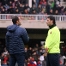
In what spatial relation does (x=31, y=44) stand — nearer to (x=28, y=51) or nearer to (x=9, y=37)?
(x=28, y=51)

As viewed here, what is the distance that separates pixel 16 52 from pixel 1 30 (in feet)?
61.2

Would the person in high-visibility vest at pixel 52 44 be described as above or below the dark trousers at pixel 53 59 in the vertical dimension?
above

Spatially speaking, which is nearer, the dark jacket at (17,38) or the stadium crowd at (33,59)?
the dark jacket at (17,38)

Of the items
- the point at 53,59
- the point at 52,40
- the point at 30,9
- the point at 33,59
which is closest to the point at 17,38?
the point at 52,40

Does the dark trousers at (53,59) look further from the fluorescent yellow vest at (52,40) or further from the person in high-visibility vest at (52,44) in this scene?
the fluorescent yellow vest at (52,40)

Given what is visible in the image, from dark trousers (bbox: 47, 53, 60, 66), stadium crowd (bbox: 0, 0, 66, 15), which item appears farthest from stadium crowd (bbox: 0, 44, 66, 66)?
dark trousers (bbox: 47, 53, 60, 66)

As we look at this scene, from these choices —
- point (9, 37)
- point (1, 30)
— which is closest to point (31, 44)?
point (1, 30)

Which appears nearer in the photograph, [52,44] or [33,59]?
[52,44]

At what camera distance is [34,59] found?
2402 cm

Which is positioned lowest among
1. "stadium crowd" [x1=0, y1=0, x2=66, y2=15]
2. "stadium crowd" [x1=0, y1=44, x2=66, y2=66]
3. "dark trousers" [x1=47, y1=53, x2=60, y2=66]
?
"stadium crowd" [x1=0, y1=44, x2=66, y2=66]

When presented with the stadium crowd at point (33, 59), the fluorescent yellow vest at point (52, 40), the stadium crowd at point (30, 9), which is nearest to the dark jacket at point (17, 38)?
the fluorescent yellow vest at point (52, 40)

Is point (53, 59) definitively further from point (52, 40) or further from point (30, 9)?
point (30, 9)

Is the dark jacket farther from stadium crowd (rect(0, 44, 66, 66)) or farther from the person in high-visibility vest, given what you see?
stadium crowd (rect(0, 44, 66, 66))

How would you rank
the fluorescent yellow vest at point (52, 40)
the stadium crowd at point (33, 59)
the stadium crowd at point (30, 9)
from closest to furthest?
1. the fluorescent yellow vest at point (52, 40)
2. the stadium crowd at point (33, 59)
3. the stadium crowd at point (30, 9)
